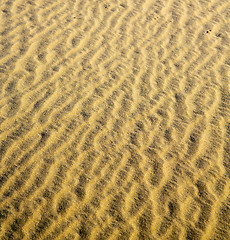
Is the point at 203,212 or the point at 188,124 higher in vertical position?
the point at 188,124

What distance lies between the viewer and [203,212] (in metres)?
3.18

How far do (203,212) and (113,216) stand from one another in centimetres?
89

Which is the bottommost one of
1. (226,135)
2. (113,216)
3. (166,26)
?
(113,216)

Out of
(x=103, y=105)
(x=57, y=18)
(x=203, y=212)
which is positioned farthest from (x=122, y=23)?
(x=203, y=212)

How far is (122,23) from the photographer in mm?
5609

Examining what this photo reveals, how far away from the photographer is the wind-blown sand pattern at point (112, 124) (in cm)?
308

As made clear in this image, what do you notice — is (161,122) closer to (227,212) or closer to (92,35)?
(227,212)

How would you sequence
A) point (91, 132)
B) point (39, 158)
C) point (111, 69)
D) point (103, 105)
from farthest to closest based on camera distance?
1. point (111, 69)
2. point (103, 105)
3. point (91, 132)
4. point (39, 158)

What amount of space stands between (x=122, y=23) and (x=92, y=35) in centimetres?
68

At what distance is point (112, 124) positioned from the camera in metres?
3.90

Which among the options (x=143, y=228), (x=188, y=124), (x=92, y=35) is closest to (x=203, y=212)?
(x=143, y=228)

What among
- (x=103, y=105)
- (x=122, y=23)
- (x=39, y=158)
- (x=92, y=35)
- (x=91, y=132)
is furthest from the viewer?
(x=122, y=23)

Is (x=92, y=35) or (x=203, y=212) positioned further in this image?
(x=92, y=35)

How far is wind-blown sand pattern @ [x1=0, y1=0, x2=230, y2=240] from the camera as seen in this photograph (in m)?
3.08
